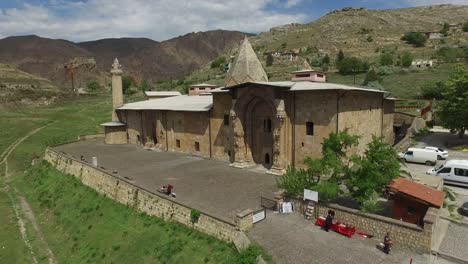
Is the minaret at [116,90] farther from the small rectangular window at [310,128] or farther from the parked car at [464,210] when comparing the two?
the parked car at [464,210]

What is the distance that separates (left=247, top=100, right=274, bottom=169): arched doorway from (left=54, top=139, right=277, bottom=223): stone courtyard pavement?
2.33m

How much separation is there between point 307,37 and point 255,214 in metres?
139

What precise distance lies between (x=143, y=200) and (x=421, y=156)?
2285 cm

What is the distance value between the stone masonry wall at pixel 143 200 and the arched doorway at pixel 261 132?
11.2 meters

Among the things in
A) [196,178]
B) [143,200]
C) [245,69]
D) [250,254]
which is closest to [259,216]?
[250,254]

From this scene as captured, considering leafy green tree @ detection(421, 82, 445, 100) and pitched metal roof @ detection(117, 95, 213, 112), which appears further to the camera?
leafy green tree @ detection(421, 82, 445, 100)

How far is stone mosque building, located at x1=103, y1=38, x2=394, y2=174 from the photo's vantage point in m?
25.1

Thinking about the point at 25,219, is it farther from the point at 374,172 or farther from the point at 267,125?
the point at 374,172

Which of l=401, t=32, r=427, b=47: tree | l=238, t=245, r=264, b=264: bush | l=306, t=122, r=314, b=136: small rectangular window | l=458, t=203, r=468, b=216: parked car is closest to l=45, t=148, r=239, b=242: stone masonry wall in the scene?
l=238, t=245, r=264, b=264: bush

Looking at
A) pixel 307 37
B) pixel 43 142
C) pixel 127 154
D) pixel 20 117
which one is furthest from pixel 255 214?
pixel 307 37

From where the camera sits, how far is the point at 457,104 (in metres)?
32.0

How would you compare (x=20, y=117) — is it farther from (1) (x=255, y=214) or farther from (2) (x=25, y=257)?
(1) (x=255, y=214)

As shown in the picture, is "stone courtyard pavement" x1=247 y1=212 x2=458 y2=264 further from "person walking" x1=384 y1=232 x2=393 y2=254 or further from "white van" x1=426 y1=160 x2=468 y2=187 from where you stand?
"white van" x1=426 y1=160 x2=468 y2=187

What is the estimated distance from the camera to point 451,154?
30.0 meters
